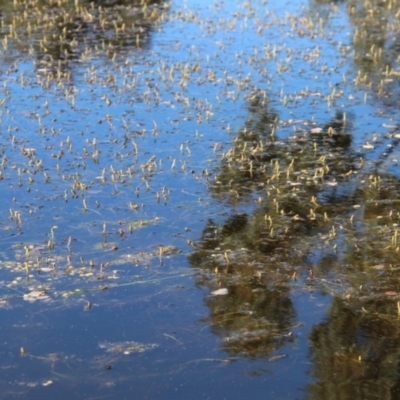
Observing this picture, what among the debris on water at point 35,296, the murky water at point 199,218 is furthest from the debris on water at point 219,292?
the debris on water at point 35,296

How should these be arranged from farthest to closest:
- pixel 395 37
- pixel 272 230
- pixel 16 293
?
pixel 395 37, pixel 272 230, pixel 16 293

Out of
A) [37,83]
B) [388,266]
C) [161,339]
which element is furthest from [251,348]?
[37,83]

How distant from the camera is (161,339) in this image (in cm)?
481

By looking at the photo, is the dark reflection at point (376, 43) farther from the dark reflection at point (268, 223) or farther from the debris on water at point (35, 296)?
the debris on water at point (35, 296)

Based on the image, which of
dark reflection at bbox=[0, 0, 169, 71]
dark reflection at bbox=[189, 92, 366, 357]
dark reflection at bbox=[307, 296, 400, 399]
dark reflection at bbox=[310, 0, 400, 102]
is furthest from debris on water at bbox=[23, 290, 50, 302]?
dark reflection at bbox=[0, 0, 169, 71]

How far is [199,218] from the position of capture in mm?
6516

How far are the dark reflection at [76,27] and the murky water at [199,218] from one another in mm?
87

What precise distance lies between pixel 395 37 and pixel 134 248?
26.5 feet

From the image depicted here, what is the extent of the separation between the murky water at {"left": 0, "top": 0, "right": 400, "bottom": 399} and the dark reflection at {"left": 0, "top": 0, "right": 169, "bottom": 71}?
0.09 meters

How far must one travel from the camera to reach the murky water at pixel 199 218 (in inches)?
181

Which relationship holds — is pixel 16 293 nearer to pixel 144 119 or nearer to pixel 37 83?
pixel 144 119

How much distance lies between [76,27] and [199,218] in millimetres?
7535

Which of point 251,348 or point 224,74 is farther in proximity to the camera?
point 224,74

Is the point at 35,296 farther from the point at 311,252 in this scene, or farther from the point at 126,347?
the point at 311,252
